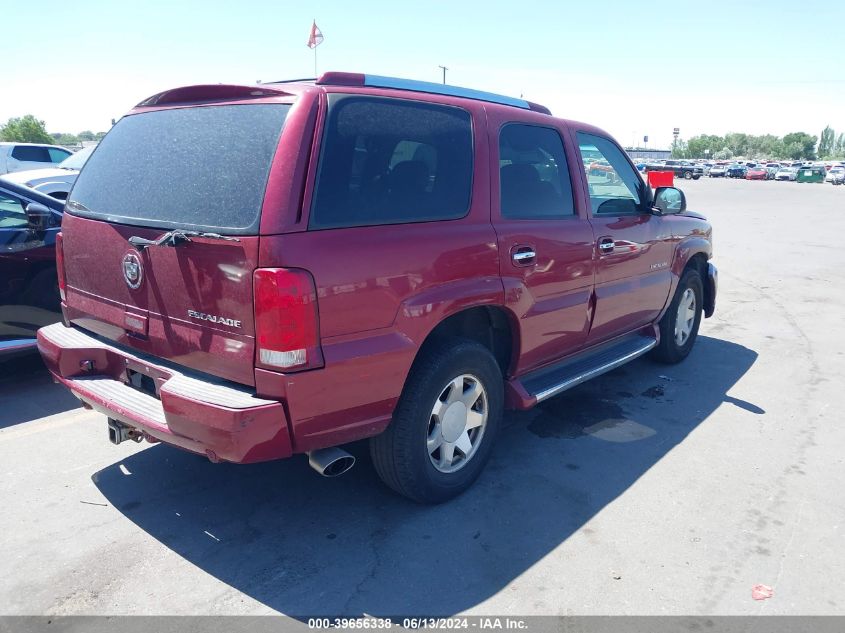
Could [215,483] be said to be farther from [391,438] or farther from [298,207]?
[298,207]

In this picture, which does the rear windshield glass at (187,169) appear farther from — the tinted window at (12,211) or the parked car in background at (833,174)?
the parked car in background at (833,174)

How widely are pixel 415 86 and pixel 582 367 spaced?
7.05 ft

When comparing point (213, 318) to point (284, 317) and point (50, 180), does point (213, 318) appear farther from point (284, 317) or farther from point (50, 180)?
point (50, 180)

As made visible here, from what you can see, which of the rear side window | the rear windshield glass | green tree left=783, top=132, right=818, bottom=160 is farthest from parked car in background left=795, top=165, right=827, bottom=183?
green tree left=783, top=132, right=818, bottom=160

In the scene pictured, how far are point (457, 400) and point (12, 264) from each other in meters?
3.54

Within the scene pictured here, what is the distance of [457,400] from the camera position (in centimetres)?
336

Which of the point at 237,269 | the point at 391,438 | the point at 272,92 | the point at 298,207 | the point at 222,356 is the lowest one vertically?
the point at 391,438

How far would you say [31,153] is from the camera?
16578 mm

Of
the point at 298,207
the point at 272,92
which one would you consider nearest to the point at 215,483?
the point at 298,207

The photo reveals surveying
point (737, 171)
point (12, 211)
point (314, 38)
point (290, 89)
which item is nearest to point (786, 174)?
point (737, 171)

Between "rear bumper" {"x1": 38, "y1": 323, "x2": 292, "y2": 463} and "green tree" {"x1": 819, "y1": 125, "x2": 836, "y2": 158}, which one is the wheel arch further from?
"green tree" {"x1": 819, "y1": 125, "x2": 836, "y2": 158}

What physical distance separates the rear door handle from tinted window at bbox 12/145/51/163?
16.8m

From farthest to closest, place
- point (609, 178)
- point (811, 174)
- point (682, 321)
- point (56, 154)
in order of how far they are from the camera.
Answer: point (811, 174) < point (56, 154) < point (682, 321) < point (609, 178)

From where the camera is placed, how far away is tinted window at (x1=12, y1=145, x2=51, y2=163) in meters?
16.2
